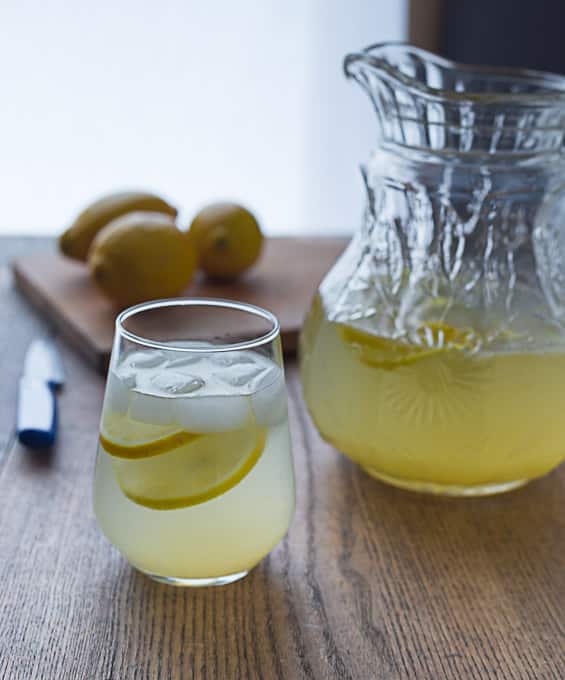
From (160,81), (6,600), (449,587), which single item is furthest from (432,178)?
(160,81)

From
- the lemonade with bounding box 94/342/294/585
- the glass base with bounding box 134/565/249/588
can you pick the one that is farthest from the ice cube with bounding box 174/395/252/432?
the glass base with bounding box 134/565/249/588

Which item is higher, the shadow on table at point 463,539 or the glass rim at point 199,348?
the glass rim at point 199,348

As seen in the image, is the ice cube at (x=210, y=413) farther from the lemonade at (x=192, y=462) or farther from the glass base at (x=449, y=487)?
the glass base at (x=449, y=487)

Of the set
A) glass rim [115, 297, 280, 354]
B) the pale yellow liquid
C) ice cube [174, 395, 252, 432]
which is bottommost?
the pale yellow liquid

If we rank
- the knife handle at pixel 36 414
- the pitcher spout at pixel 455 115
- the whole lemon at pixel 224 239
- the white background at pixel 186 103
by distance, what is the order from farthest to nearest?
1. the white background at pixel 186 103
2. the whole lemon at pixel 224 239
3. the knife handle at pixel 36 414
4. the pitcher spout at pixel 455 115

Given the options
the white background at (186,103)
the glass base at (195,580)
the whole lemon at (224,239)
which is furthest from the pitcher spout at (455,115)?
the white background at (186,103)

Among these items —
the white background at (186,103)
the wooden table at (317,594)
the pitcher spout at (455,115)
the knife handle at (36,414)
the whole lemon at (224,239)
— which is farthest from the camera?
the white background at (186,103)

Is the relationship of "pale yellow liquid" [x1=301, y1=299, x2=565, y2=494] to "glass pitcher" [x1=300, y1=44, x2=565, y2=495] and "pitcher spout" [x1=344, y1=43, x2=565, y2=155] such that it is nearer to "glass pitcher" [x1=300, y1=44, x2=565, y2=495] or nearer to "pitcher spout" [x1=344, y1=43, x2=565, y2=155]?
"glass pitcher" [x1=300, y1=44, x2=565, y2=495]
